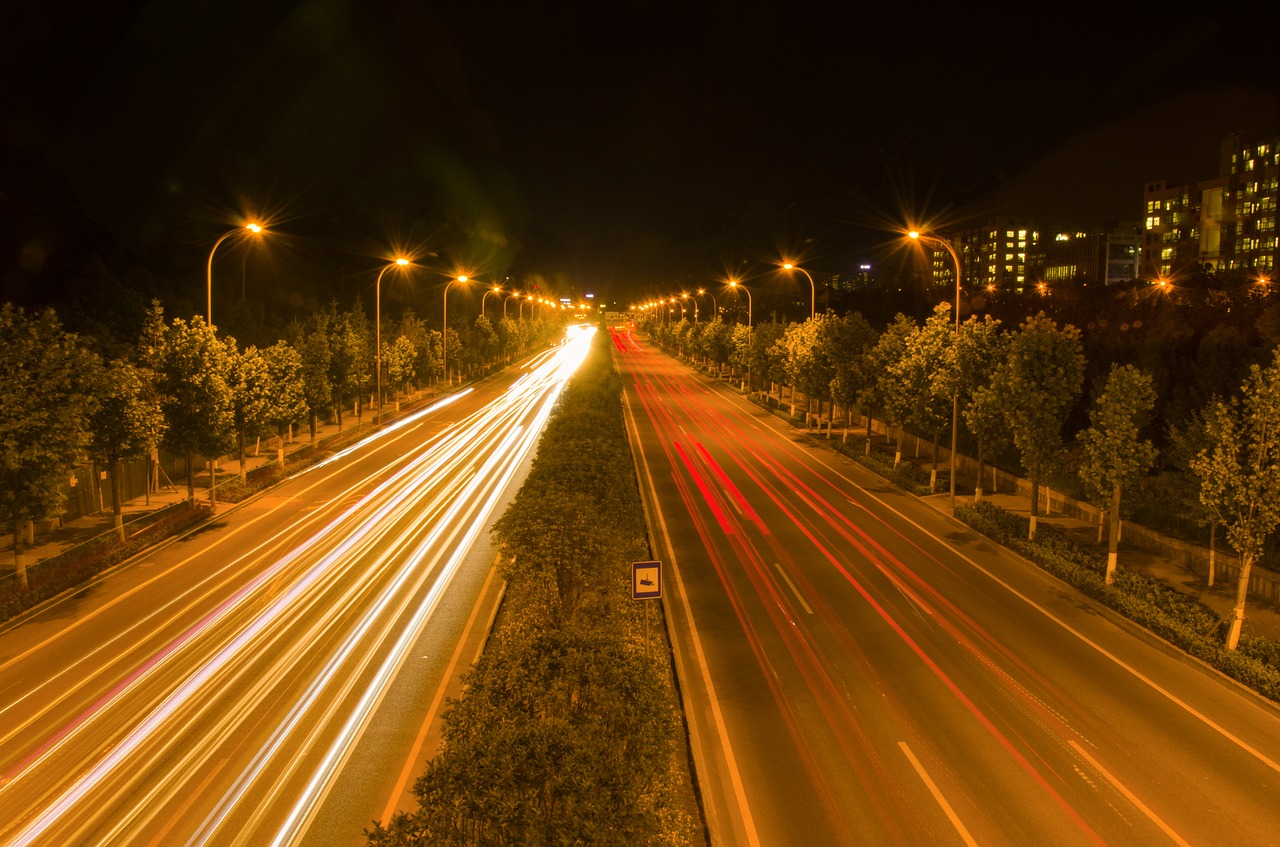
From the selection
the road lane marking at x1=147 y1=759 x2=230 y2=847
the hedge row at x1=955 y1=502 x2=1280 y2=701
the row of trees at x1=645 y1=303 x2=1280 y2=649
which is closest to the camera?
the road lane marking at x1=147 y1=759 x2=230 y2=847

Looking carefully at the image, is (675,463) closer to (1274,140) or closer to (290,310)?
(290,310)

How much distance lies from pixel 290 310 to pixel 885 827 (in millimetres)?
69252

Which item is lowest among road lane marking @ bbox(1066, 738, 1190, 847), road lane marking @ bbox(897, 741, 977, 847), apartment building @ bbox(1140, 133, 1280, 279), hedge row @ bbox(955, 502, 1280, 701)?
road lane marking @ bbox(1066, 738, 1190, 847)

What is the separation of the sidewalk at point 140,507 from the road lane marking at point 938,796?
18.5 m

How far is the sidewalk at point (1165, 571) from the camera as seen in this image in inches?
622

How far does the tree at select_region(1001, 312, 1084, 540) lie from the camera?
2050 centimetres

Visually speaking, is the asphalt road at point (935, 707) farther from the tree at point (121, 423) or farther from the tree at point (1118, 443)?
the tree at point (121, 423)

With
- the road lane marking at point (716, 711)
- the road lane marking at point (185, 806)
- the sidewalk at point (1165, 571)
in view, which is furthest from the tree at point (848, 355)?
the road lane marking at point (185, 806)

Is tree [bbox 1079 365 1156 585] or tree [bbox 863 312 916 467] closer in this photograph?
tree [bbox 1079 365 1156 585]

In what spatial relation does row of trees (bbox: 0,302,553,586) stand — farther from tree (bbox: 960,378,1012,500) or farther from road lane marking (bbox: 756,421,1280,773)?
tree (bbox: 960,378,1012,500)

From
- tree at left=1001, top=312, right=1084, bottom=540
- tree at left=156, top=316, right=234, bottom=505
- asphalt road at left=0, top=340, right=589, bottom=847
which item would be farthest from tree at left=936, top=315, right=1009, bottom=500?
tree at left=156, top=316, right=234, bottom=505

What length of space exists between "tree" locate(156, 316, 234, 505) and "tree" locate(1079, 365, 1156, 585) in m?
22.5

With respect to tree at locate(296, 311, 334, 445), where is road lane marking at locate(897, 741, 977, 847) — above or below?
below

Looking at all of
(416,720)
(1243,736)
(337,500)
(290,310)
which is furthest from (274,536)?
(290,310)
